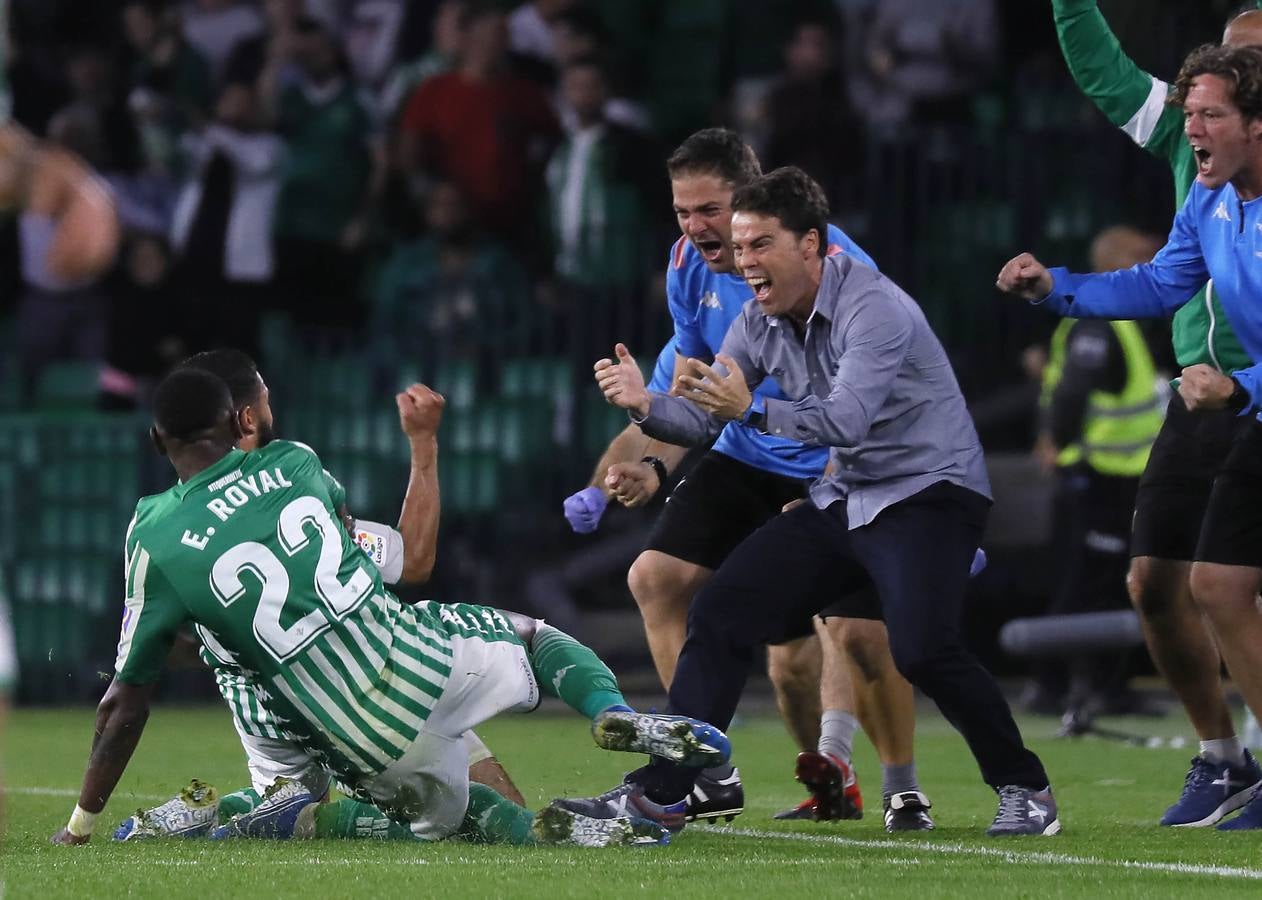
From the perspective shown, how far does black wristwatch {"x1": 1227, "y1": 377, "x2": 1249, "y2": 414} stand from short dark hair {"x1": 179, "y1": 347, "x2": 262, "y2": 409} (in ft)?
8.64

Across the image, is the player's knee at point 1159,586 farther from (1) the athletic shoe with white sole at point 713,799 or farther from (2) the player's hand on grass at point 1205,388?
(1) the athletic shoe with white sole at point 713,799

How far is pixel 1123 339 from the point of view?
1125 centimetres

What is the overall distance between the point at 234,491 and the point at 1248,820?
3.09m

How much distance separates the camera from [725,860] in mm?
5629

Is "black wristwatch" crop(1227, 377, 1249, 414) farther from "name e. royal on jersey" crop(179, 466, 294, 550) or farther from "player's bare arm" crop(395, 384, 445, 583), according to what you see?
"name e. royal on jersey" crop(179, 466, 294, 550)

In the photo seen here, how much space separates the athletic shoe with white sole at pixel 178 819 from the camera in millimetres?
6129

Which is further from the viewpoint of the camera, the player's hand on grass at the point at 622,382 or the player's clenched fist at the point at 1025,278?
the player's clenched fist at the point at 1025,278

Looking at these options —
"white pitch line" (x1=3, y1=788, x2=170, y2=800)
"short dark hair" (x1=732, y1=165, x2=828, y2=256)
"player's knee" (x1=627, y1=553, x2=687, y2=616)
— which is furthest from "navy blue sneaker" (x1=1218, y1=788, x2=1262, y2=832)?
"white pitch line" (x1=3, y1=788, x2=170, y2=800)

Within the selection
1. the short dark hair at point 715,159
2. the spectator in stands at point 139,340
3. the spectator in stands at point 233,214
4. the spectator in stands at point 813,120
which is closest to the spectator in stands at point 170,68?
the spectator in stands at point 233,214

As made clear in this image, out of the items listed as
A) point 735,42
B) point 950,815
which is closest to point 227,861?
point 950,815

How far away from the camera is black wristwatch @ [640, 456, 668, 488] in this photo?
694cm

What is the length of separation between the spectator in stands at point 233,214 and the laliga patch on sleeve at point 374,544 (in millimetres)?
7832

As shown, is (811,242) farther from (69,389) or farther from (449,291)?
(69,389)

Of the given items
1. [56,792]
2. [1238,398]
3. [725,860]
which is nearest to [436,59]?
[56,792]
